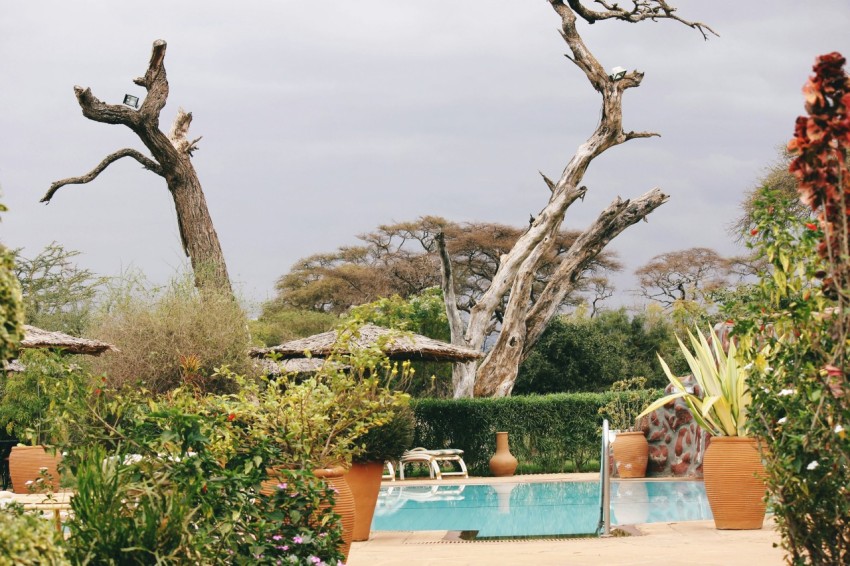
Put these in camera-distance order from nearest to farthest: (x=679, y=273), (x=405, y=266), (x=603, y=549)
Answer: (x=603, y=549) < (x=405, y=266) < (x=679, y=273)

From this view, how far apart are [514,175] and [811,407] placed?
2673cm

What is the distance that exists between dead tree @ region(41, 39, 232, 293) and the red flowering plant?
46.5 feet

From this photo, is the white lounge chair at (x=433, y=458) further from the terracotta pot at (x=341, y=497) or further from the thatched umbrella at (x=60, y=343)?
the terracotta pot at (x=341, y=497)

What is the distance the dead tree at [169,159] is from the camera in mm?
17453

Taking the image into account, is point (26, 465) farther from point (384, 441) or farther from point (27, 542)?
point (27, 542)

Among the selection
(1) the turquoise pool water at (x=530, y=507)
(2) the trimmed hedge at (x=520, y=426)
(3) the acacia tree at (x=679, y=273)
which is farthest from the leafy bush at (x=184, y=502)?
(3) the acacia tree at (x=679, y=273)

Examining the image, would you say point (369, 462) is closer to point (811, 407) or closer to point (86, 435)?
point (86, 435)

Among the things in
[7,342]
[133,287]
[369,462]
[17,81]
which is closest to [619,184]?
[133,287]

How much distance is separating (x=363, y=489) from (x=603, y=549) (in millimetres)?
1741

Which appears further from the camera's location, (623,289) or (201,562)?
(623,289)

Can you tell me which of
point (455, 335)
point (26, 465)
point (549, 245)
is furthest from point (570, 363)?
point (26, 465)

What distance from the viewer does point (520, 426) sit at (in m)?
16.0

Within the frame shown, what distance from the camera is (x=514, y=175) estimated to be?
97.7ft

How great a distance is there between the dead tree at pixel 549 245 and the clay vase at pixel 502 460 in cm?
339
